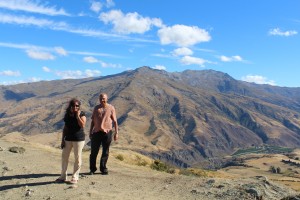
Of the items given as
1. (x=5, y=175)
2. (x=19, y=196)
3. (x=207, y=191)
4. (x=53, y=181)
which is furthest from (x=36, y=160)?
(x=207, y=191)

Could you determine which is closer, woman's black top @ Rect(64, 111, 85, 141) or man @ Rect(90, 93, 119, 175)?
woman's black top @ Rect(64, 111, 85, 141)

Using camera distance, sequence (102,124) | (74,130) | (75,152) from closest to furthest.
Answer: (74,130)
(75,152)
(102,124)

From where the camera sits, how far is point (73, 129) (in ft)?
44.8

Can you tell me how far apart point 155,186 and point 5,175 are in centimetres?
604

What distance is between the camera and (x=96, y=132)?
1571 centimetres

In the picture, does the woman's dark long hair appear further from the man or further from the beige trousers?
the man

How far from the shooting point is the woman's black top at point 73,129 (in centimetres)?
1362

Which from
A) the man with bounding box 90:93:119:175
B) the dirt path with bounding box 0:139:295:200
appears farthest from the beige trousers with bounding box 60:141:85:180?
the man with bounding box 90:93:119:175

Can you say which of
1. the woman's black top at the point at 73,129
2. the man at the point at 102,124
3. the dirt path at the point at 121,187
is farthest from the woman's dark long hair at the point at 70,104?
the dirt path at the point at 121,187

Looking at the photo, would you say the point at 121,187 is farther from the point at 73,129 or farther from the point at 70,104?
the point at 70,104

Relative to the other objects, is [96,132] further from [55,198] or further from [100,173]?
[55,198]

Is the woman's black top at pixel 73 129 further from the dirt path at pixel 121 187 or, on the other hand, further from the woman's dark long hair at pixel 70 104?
the dirt path at pixel 121 187

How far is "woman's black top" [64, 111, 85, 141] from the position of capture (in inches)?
536

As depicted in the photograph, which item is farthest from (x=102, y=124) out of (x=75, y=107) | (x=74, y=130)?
(x=75, y=107)
